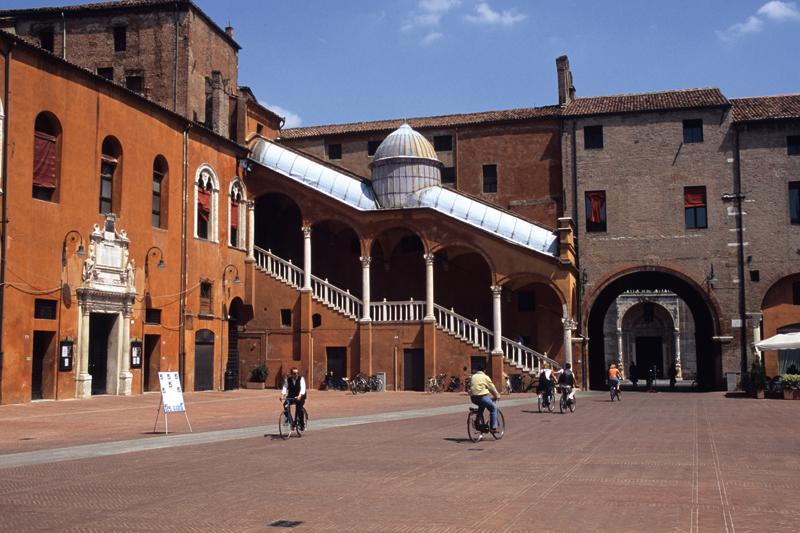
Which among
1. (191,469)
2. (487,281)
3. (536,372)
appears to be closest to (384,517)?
(191,469)

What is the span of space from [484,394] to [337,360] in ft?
70.3

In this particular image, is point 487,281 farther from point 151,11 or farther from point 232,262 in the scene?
point 151,11

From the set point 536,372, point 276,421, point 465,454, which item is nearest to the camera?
point 465,454

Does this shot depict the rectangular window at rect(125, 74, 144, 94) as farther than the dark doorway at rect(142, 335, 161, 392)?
Yes

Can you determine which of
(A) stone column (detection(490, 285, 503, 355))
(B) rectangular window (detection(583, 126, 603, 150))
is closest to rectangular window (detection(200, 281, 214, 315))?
(A) stone column (detection(490, 285, 503, 355))

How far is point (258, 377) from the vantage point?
37500 millimetres

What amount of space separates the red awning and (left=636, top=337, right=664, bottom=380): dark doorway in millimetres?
52905

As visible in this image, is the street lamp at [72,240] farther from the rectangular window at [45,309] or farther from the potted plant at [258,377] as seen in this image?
the potted plant at [258,377]

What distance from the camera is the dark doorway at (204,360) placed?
113ft

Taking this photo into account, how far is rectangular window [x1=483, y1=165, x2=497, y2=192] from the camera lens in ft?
141

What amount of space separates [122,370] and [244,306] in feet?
29.0

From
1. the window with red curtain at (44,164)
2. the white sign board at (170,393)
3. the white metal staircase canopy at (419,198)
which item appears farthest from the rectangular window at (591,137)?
the white sign board at (170,393)

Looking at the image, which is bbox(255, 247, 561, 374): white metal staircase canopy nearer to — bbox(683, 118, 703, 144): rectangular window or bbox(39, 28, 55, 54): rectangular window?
bbox(683, 118, 703, 144): rectangular window

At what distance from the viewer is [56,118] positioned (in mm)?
27375
